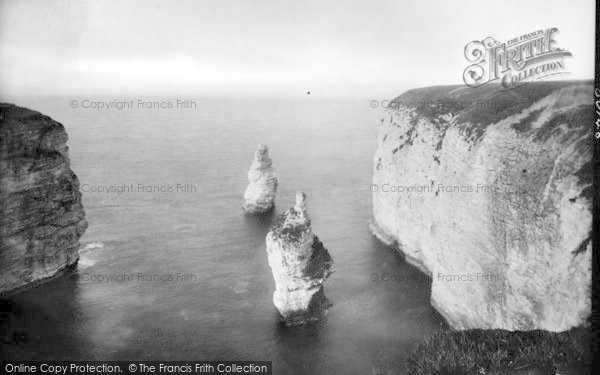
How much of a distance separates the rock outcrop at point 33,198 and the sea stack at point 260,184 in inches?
1122

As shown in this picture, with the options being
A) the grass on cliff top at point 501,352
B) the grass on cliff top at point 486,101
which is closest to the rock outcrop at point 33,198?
the grass on cliff top at point 501,352

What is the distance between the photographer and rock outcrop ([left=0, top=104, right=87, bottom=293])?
36.3 meters

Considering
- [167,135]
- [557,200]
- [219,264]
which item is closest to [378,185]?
[219,264]

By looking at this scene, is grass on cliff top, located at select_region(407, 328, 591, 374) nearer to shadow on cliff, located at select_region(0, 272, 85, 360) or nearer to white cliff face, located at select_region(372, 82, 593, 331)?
white cliff face, located at select_region(372, 82, 593, 331)

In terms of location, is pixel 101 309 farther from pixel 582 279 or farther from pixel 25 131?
pixel 582 279

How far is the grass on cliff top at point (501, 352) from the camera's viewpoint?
974 inches

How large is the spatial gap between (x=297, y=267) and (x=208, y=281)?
13.0 m

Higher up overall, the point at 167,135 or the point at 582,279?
the point at 167,135

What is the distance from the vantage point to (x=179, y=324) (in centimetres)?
3859

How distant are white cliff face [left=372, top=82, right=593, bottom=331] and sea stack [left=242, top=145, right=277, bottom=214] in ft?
88.5

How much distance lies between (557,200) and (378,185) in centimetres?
3312

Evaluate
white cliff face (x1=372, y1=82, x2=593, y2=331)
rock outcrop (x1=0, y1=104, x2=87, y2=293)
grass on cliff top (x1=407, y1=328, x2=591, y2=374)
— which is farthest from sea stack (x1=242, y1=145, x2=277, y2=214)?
grass on cliff top (x1=407, y1=328, x2=591, y2=374)

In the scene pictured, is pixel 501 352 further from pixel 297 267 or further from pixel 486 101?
pixel 486 101

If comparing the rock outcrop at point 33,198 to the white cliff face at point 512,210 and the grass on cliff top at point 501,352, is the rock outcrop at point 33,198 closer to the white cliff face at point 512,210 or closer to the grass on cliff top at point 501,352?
the grass on cliff top at point 501,352
